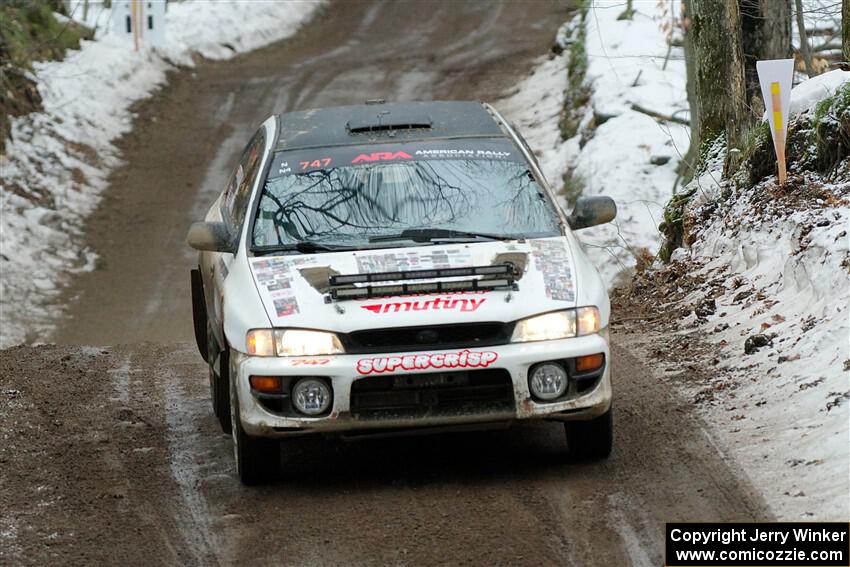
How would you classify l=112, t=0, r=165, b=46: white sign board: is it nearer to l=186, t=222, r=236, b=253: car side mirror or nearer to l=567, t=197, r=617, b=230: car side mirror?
l=186, t=222, r=236, b=253: car side mirror

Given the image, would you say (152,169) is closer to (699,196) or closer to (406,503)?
(699,196)

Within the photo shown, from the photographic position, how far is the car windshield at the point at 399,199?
7078mm

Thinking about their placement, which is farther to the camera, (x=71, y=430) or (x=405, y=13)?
(x=405, y=13)

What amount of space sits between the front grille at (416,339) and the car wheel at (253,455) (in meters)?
0.72

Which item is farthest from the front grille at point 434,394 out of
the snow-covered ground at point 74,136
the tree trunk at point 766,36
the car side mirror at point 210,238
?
the snow-covered ground at point 74,136

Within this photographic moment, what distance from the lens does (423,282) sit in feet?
21.0

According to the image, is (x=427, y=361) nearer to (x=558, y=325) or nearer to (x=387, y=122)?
(x=558, y=325)

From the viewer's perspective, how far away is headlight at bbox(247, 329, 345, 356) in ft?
20.4

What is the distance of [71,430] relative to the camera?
7.90 m

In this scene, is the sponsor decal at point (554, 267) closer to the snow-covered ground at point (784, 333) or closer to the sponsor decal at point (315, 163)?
the snow-covered ground at point (784, 333)

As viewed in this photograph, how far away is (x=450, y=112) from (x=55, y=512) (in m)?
3.47

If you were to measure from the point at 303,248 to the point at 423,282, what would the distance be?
2.81 ft

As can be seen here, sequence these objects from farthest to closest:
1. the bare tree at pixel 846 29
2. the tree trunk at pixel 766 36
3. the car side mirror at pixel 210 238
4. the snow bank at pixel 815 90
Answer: the tree trunk at pixel 766 36 → the bare tree at pixel 846 29 → the snow bank at pixel 815 90 → the car side mirror at pixel 210 238

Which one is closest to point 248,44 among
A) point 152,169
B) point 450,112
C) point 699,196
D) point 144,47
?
point 144,47
